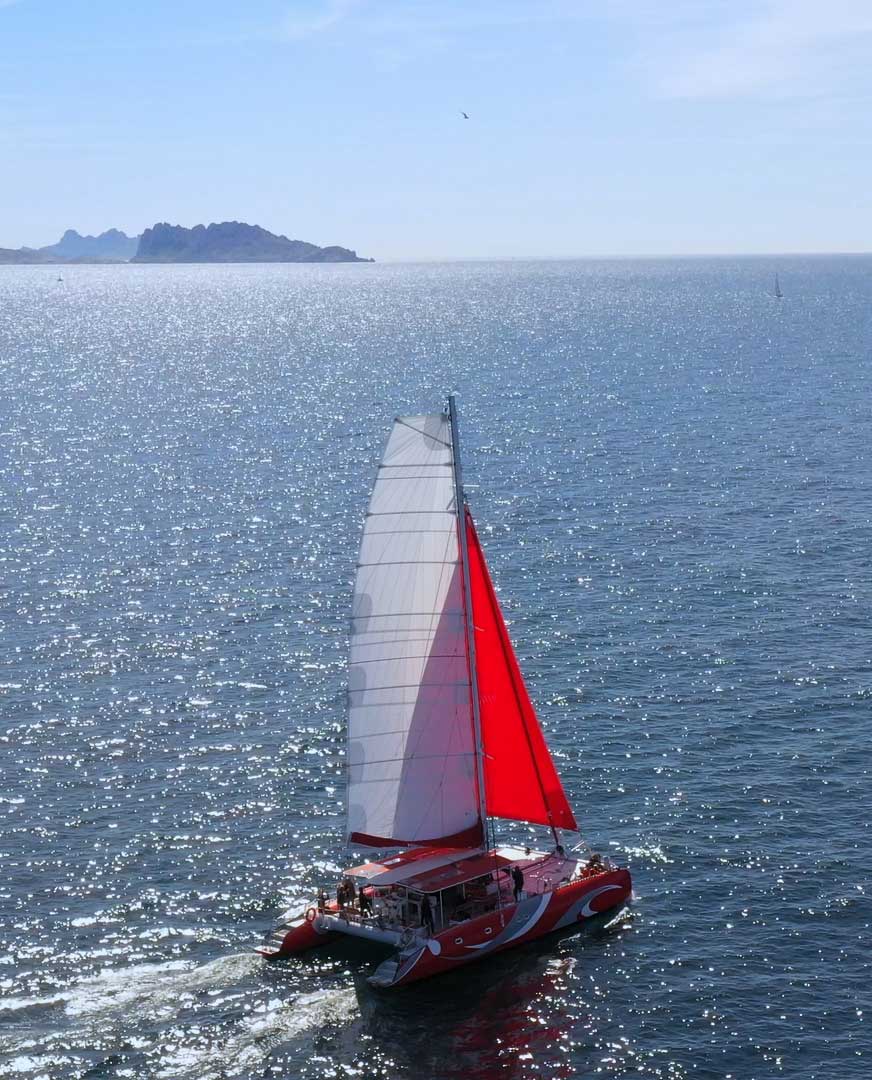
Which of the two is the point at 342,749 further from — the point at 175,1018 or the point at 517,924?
the point at 175,1018

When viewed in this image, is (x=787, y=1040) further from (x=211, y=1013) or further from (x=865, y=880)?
(x=211, y=1013)

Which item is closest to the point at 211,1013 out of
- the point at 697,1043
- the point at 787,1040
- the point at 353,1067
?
the point at 353,1067

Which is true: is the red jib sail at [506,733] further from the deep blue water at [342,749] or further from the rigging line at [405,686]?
the deep blue water at [342,749]

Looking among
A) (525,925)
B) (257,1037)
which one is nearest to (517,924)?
(525,925)

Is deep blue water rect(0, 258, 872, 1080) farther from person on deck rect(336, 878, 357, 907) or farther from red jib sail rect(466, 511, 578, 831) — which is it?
red jib sail rect(466, 511, 578, 831)

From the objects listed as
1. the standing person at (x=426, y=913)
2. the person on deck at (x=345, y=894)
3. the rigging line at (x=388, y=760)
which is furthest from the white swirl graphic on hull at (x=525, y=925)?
the rigging line at (x=388, y=760)
